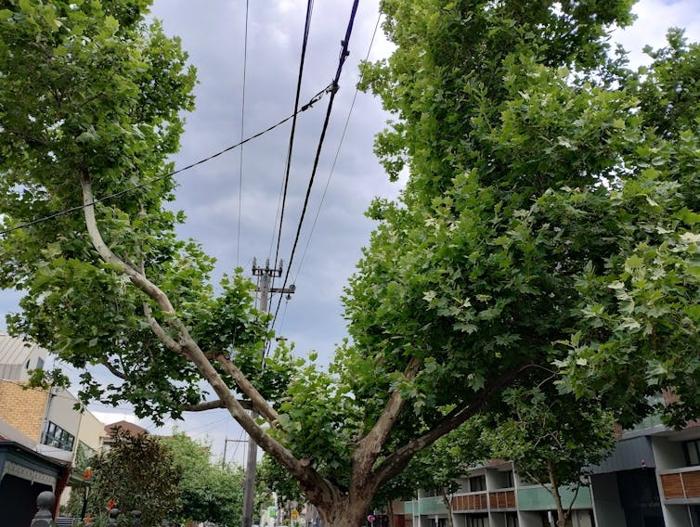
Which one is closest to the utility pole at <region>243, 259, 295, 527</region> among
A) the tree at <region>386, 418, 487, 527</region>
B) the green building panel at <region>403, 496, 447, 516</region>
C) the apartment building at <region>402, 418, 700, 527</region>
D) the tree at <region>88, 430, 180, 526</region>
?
the tree at <region>88, 430, 180, 526</region>

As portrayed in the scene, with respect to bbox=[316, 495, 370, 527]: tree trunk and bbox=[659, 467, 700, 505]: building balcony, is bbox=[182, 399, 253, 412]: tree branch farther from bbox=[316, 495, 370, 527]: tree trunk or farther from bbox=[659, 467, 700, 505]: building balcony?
bbox=[659, 467, 700, 505]: building balcony

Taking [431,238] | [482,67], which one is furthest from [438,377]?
[482,67]

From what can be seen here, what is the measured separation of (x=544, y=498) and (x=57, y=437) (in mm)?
25928

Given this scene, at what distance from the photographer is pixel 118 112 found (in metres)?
8.48

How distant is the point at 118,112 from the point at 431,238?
554cm

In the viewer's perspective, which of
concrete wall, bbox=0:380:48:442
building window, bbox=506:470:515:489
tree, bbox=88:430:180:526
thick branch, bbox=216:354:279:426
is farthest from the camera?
building window, bbox=506:470:515:489

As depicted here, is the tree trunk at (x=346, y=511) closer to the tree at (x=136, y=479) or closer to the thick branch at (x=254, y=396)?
the thick branch at (x=254, y=396)

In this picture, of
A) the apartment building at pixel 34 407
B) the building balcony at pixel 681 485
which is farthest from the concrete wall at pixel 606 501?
the apartment building at pixel 34 407

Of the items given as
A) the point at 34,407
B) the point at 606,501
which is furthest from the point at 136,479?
the point at 606,501

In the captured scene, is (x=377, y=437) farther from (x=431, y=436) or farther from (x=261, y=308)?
(x=261, y=308)

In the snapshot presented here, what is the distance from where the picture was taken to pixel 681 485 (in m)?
17.4

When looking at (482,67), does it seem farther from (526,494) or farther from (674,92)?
(526,494)

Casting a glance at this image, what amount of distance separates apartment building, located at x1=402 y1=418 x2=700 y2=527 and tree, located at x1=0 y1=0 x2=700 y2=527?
1186 centimetres

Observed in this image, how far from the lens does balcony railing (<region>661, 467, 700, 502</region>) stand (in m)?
16.8
